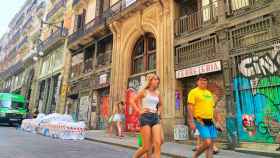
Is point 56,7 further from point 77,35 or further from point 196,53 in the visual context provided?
point 196,53

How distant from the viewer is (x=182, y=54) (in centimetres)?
1096

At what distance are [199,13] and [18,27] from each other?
44.3 m

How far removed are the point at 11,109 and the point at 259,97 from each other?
775 inches

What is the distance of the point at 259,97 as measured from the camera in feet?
25.6

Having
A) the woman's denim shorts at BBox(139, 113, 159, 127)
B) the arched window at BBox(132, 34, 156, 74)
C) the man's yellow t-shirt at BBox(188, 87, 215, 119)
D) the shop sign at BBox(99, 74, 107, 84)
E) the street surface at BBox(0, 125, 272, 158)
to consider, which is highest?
the arched window at BBox(132, 34, 156, 74)

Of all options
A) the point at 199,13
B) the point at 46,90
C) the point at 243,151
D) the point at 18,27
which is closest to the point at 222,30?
the point at 199,13

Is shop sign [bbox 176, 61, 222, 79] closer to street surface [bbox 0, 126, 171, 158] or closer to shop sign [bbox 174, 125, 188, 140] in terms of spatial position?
shop sign [bbox 174, 125, 188, 140]

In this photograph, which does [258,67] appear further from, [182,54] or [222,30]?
[182,54]

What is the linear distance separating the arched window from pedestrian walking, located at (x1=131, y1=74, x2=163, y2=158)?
9.11 metres

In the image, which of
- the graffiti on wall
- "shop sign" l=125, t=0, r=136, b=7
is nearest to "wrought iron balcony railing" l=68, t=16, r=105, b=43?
"shop sign" l=125, t=0, r=136, b=7

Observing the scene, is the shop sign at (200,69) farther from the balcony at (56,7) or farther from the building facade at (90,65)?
the balcony at (56,7)

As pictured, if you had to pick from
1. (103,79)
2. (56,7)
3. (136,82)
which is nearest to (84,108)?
(103,79)

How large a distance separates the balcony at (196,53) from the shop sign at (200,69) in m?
0.24

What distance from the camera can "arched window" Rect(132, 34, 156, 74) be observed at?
13.5 m
